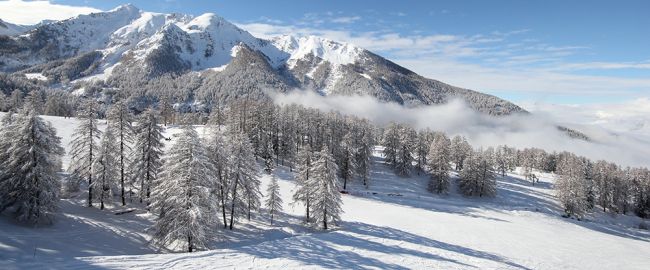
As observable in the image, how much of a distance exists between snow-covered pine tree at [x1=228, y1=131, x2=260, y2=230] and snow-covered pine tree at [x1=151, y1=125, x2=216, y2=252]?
10423mm

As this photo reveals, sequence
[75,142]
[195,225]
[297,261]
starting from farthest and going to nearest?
[75,142]
[195,225]
[297,261]

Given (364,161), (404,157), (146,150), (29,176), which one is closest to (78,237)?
(29,176)

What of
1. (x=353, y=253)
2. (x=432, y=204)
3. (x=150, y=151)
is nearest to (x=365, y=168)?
(x=432, y=204)

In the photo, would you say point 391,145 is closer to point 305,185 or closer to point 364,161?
point 364,161

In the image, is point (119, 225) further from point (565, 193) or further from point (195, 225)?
point (565, 193)

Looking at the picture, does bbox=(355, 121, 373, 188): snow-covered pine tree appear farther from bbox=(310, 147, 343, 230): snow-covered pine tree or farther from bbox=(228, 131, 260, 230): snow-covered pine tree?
bbox=(228, 131, 260, 230): snow-covered pine tree

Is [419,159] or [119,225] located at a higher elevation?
[419,159]

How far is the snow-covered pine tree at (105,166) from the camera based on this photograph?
41.2 meters

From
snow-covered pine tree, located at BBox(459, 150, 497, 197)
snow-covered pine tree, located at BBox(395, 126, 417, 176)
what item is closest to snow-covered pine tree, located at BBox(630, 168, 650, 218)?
snow-covered pine tree, located at BBox(459, 150, 497, 197)

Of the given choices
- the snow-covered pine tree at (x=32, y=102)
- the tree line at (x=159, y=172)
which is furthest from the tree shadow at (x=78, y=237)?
the snow-covered pine tree at (x=32, y=102)

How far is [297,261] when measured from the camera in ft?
80.9

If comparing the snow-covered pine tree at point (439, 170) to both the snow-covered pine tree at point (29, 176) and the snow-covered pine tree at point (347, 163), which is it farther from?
the snow-covered pine tree at point (29, 176)

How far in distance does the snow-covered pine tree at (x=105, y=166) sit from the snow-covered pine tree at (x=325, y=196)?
2222 cm

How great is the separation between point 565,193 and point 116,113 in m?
88.6
